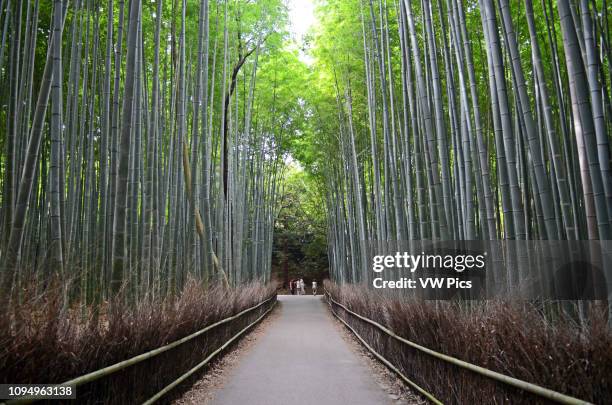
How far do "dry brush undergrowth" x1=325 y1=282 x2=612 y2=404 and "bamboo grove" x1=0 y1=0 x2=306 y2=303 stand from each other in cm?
208

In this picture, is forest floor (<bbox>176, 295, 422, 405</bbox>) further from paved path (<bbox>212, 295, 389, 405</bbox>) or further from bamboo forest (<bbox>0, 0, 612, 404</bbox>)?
bamboo forest (<bbox>0, 0, 612, 404</bbox>)

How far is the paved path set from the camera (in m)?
3.59

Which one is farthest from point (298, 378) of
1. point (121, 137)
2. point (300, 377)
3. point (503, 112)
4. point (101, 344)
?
point (503, 112)

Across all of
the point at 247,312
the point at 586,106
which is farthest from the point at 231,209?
the point at 586,106

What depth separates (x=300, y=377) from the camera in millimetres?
4371

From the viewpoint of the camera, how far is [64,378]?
1920 mm

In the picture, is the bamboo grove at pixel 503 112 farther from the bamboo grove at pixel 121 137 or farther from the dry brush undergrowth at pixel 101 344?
the dry brush undergrowth at pixel 101 344

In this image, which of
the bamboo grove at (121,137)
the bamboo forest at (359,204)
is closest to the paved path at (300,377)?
the bamboo forest at (359,204)

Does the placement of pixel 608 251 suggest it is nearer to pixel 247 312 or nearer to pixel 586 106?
pixel 586 106

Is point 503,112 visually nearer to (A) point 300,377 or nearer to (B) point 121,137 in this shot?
Result: (B) point 121,137

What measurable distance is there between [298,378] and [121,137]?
2.59 meters

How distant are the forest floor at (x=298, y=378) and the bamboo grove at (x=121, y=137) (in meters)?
1.06

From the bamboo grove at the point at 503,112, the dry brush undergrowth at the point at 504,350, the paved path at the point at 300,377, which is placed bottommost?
the paved path at the point at 300,377

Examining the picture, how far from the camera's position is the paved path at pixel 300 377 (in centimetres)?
359
